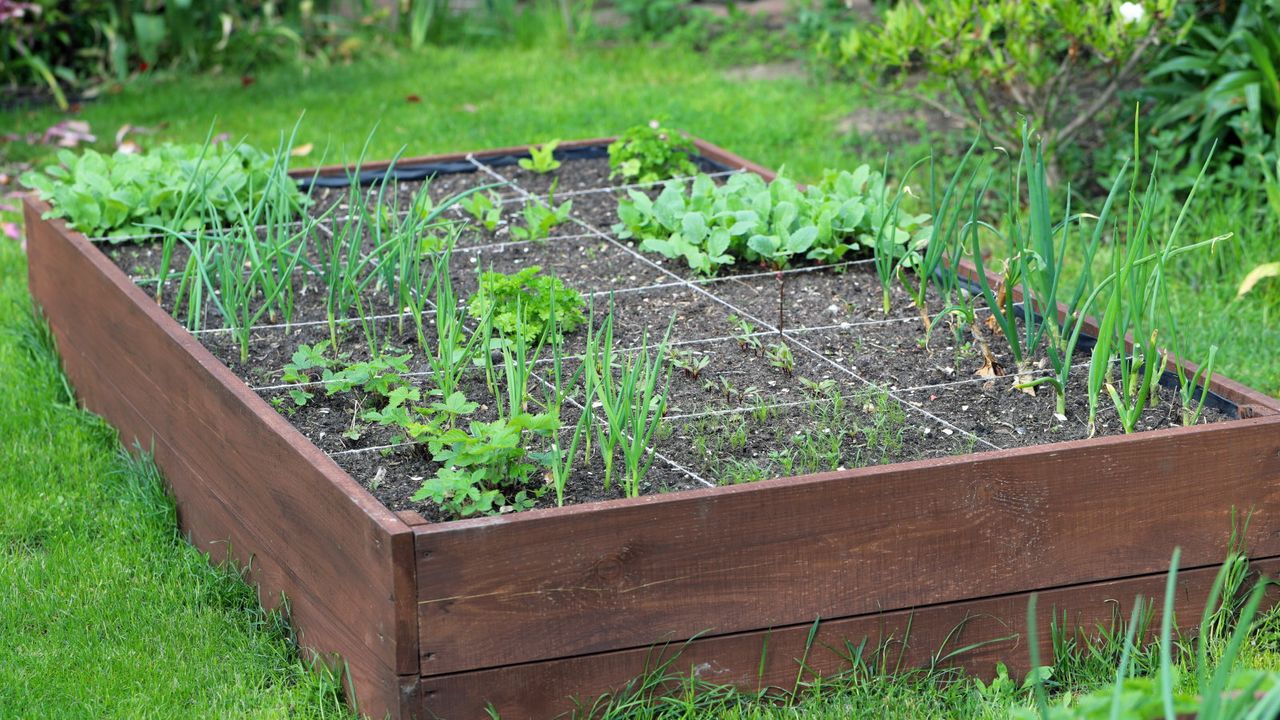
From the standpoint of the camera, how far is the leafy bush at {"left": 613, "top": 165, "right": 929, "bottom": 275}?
12.5ft

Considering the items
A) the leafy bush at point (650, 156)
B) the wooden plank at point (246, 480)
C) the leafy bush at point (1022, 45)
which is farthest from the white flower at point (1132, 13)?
the wooden plank at point (246, 480)

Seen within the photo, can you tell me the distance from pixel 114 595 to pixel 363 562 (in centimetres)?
88

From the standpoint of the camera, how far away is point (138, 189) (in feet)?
13.6

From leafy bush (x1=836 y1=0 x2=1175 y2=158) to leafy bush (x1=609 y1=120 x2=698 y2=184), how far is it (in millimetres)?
943

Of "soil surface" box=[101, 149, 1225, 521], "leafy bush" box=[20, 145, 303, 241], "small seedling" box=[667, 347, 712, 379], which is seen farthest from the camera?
"leafy bush" box=[20, 145, 303, 241]

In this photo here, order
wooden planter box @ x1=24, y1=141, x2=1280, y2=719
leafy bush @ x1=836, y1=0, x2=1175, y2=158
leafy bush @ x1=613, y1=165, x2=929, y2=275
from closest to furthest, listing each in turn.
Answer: wooden planter box @ x1=24, y1=141, x2=1280, y2=719 → leafy bush @ x1=613, y1=165, x2=929, y2=275 → leafy bush @ x1=836, y1=0, x2=1175, y2=158

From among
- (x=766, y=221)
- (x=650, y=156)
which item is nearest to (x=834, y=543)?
(x=766, y=221)

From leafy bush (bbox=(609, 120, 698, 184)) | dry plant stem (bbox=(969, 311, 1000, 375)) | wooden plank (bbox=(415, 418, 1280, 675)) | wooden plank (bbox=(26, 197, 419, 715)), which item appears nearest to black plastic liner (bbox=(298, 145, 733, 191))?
leafy bush (bbox=(609, 120, 698, 184))

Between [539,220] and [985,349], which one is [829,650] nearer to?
[985,349]

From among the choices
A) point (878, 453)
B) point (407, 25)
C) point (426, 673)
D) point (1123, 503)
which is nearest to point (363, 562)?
point (426, 673)

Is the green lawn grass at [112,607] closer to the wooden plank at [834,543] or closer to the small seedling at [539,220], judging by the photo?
the wooden plank at [834,543]

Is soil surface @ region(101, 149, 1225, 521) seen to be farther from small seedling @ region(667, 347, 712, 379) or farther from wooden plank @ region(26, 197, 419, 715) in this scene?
wooden plank @ region(26, 197, 419, 715)

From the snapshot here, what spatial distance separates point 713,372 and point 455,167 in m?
2.04

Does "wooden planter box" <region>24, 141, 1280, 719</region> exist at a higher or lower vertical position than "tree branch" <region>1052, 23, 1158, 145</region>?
lower
